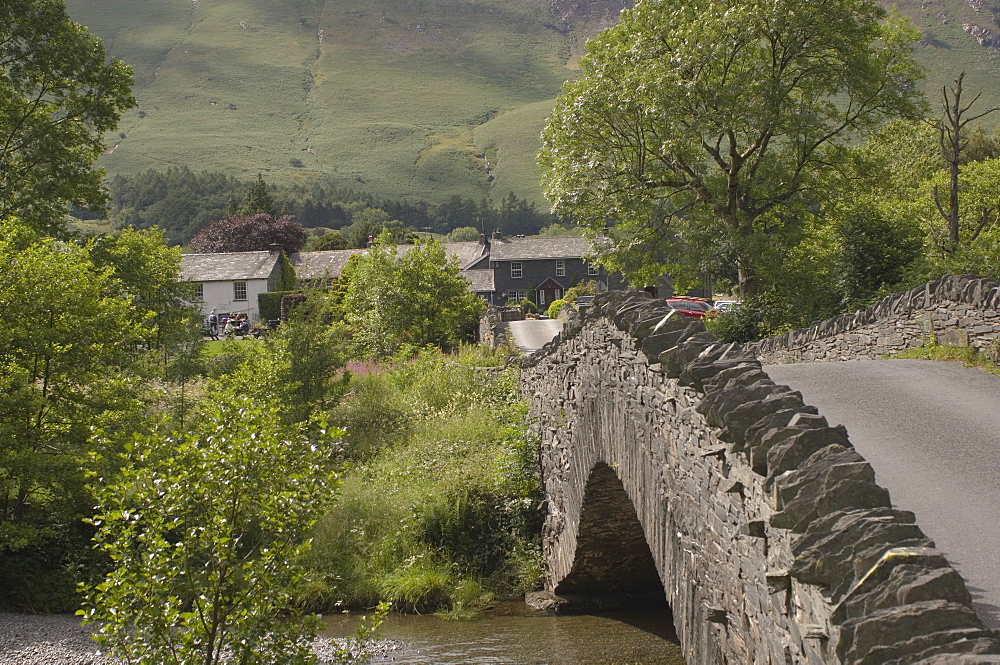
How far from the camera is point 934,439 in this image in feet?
33.0

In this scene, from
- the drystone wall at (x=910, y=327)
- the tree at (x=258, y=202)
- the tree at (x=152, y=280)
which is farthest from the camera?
the tree at (x=258, y=202)

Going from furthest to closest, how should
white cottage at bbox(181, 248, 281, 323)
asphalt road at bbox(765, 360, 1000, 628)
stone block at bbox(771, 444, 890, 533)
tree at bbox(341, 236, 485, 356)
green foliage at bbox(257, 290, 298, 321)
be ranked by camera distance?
white cottage at bbox(181, 248, 281, 323), green foliage at bbox(257, 290, 298, 321), tree at bbox(341, 236, 485, 356), asphalt road at bbox(765, 360, 1000, 628), stone block at bbox(771, 444, 890, 533)

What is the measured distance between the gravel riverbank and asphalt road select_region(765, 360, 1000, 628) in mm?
6666

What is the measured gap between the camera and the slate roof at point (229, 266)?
6506 centimetres

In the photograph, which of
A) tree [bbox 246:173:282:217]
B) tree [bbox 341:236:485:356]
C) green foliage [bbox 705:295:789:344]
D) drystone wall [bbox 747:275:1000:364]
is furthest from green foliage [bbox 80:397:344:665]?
tree [bbox 246:173:282:217]

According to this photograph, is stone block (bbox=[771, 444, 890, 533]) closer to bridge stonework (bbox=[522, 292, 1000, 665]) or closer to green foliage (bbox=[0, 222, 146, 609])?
bridge stonework (bbox=[522, 292, 1000, 665])

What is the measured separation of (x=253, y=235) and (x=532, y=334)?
47.9 m

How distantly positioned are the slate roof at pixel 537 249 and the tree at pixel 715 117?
1708 inches

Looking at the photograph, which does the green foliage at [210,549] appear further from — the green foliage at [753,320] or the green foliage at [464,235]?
the green foliage at [464,235]

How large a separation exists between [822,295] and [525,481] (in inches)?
→ 509

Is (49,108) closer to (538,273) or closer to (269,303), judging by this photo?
(269,303)

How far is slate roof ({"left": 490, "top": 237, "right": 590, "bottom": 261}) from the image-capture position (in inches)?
2908

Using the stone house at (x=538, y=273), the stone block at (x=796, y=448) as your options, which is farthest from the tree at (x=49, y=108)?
the stone house at (x=538, y=273)

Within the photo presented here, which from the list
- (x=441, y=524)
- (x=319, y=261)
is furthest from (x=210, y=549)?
(x=319, y=261)
